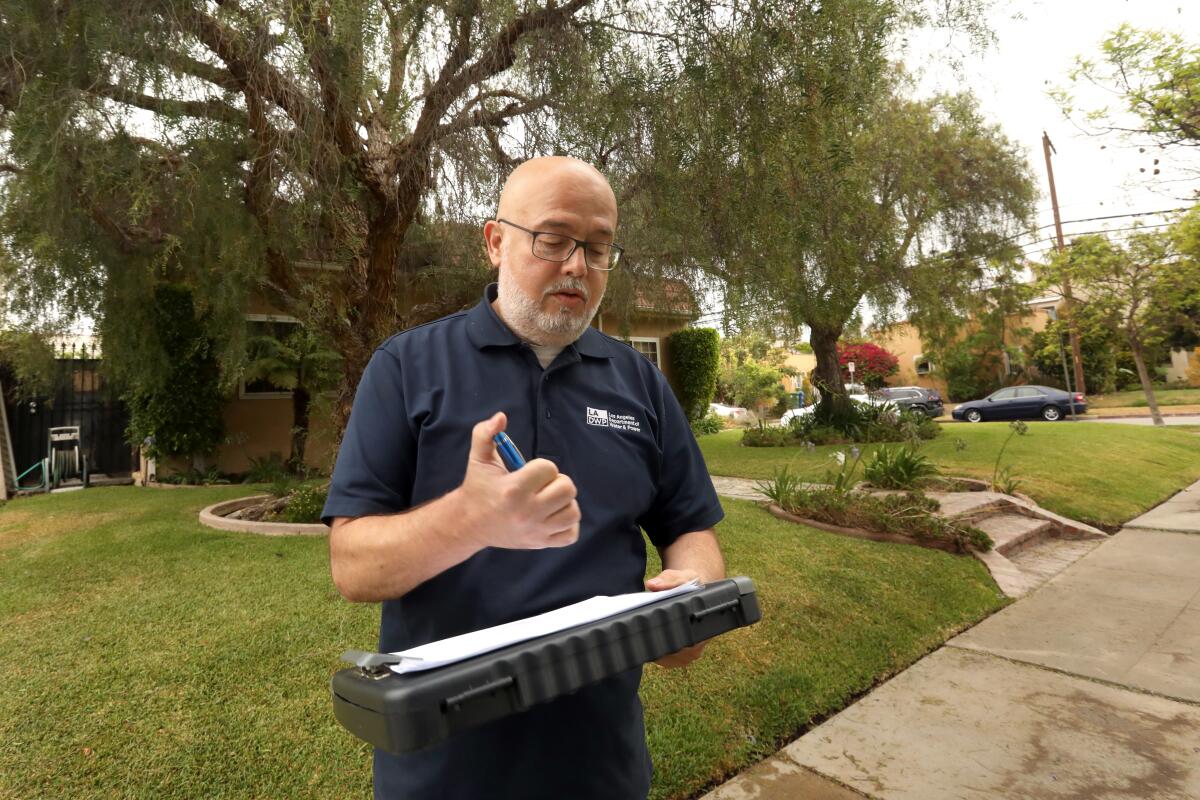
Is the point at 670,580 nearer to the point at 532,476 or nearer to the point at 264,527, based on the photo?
the point at 532,476

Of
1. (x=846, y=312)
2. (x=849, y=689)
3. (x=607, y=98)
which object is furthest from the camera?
(x=846, y=312)

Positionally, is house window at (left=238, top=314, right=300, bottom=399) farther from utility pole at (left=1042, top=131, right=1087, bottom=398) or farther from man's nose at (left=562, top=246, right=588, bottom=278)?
utility pole at (left=1042, top=131, right=1087, bottom=398)

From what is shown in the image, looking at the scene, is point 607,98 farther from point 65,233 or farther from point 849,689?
point 65,233

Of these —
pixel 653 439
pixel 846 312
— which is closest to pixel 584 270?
pixel 653 439

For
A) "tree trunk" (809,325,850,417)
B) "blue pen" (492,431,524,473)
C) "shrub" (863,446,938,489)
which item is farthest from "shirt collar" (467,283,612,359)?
"tree trunk" (809,325,850,417)

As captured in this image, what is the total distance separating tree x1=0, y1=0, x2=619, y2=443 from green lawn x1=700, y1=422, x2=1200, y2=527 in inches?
258

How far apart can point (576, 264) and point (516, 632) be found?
2.53ft

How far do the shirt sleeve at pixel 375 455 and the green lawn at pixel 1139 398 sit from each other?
110ft

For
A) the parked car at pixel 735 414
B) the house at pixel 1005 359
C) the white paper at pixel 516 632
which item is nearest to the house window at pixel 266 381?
the white paper at pixel 516 632

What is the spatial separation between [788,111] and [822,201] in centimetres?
78

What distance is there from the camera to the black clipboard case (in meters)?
0.81

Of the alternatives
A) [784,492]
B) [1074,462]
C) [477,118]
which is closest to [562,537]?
[477,118]

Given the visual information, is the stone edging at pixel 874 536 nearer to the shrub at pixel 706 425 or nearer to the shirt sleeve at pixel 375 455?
the shirt sleeve at pixel 375 455

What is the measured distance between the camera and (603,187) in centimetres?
142
